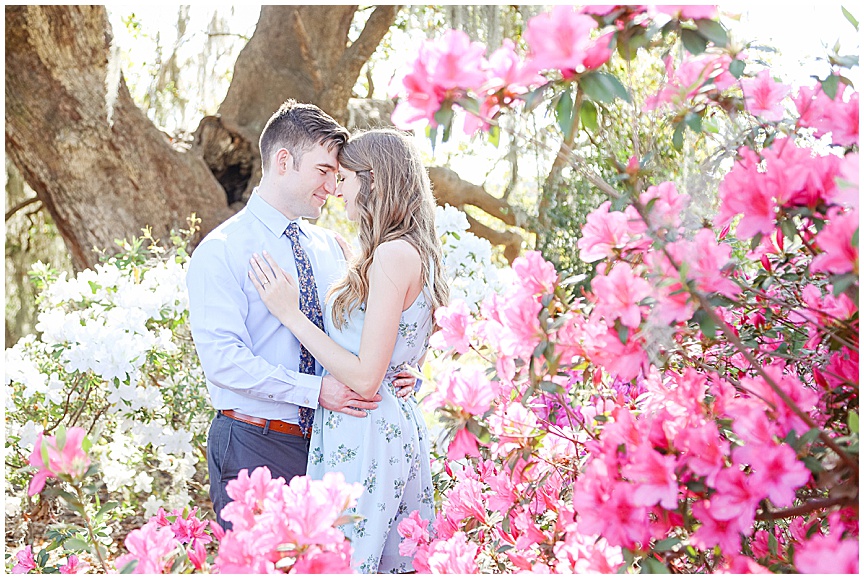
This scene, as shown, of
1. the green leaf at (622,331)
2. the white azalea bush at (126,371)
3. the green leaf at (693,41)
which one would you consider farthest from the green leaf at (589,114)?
the white azalea bush at (126,371)

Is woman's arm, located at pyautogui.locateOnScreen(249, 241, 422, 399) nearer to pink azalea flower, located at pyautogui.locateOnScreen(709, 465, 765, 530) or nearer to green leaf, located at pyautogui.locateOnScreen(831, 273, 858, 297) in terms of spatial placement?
pink azalea flower, located at pyautogui.locateOnScreen(709, 465, 765, 530)

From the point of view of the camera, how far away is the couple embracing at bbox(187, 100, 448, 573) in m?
2.09

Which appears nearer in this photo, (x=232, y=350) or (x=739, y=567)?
(x=739, y=567)

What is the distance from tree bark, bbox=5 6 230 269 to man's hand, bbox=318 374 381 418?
10.5 feet

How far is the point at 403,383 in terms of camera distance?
7.42 feet

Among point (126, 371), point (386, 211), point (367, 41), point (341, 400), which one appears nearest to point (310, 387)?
point (341, 400)

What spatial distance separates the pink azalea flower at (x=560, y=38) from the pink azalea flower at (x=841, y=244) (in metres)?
0.40

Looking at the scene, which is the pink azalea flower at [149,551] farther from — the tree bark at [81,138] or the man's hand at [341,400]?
the tree bark at [81,138]

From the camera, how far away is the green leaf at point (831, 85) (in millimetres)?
1184

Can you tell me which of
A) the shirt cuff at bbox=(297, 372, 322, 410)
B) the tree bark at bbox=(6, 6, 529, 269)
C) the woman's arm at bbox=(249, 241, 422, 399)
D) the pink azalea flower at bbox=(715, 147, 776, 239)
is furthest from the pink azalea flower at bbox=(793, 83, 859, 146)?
the tree bark at bbox=(6, 6, 529, 269)

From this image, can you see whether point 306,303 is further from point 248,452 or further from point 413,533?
point 413,533

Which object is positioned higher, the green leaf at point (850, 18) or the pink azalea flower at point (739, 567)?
the green leaf at point (850, 18)

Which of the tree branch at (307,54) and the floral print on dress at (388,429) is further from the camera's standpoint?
the tree branch at (307,54)

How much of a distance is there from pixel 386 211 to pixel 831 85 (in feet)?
3.98
